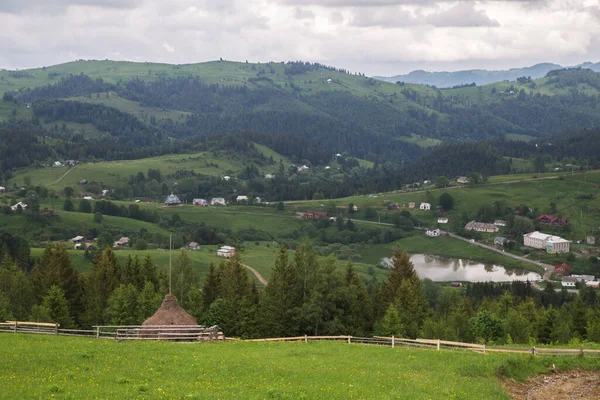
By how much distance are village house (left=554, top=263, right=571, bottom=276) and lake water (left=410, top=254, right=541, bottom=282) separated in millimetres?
5069

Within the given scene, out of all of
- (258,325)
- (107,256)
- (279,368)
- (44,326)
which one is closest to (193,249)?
(107,256)

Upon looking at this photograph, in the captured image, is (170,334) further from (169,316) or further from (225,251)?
(225,251)

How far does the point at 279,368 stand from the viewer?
33.8 m

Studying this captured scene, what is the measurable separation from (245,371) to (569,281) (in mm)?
143967

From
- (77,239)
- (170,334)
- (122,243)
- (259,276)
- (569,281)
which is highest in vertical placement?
(170,334)

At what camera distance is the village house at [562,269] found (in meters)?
171

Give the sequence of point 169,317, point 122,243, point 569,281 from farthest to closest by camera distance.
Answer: point 122,243, point 569,281, point 169,317

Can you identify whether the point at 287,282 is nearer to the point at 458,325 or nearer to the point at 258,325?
the point at 258,325

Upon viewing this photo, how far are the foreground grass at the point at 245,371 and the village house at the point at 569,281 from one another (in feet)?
428

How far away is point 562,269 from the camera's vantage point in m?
173

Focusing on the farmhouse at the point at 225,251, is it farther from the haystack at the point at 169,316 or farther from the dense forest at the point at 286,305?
the haystack at the point at 169,316

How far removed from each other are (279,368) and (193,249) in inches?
5926

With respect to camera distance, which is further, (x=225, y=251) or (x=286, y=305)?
(x=225, y=251)

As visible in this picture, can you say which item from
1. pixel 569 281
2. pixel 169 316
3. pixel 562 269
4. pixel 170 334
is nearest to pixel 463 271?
pixel 562 269
